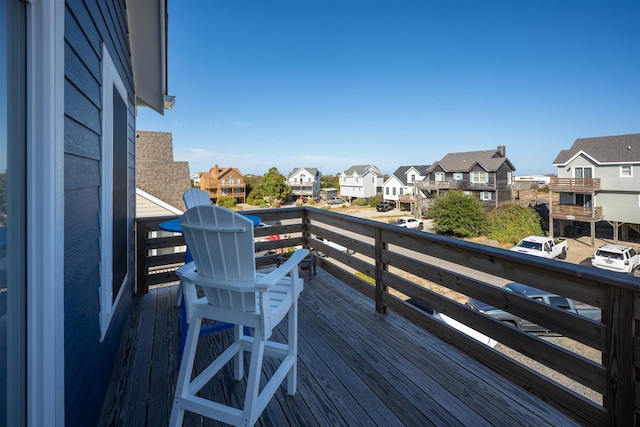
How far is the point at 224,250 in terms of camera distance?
1.39 meters

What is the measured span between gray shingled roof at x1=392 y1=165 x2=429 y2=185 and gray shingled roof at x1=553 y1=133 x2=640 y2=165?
32.5 ft

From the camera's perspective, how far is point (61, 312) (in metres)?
0.97

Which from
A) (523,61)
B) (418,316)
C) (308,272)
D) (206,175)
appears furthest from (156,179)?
(523,61)

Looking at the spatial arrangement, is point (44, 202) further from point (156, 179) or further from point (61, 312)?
point (156, 179)

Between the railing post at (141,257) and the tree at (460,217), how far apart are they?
1580 cm

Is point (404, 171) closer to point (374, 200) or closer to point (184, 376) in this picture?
point (374, 200)

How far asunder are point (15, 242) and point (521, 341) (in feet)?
6.76

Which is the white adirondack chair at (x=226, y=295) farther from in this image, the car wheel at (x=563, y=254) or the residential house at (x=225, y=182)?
the residential house at (x=225, y=182)

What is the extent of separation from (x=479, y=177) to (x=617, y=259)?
10875 mm

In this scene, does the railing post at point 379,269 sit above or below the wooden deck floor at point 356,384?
above

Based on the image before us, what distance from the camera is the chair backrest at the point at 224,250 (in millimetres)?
1354

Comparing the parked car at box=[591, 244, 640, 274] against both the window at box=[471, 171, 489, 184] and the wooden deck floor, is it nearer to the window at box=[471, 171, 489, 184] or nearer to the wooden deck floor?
the window at box=[471, 171, 489, 184]

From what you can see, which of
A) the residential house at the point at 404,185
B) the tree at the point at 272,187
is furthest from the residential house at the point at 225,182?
the residential house at the point at 404,185

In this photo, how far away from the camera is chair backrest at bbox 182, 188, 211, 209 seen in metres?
2.61
